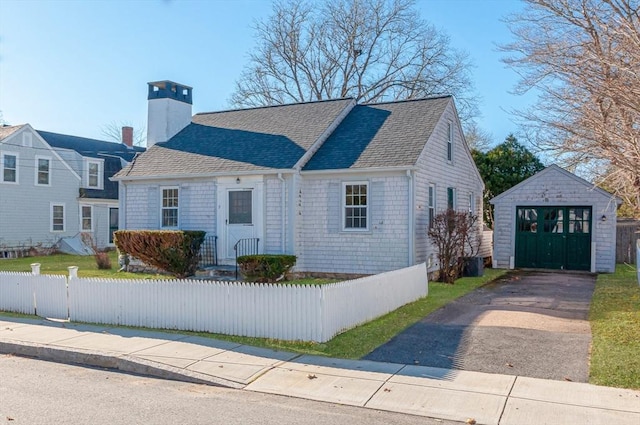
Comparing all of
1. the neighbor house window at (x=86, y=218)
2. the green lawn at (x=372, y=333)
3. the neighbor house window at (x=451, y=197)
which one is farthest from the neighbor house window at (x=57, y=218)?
the green lawn at (x=372, y=333)

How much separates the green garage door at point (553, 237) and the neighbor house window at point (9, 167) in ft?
74.6

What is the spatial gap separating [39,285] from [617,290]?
13637mm

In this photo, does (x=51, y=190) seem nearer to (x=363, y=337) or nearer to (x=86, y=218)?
(x=86, y=218)

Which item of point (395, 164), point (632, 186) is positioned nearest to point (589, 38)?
point (632, 186)

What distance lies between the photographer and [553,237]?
20.0m

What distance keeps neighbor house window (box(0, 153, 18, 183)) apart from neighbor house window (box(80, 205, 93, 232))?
4061mm

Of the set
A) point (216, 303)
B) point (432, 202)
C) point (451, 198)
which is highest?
point (451, 198)

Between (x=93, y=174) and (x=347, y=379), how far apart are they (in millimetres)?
27672

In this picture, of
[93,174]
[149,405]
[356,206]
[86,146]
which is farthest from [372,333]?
[86,146]

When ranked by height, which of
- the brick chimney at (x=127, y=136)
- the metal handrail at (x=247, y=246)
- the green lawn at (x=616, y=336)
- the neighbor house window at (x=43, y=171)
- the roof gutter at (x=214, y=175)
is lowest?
the green lawn at (x=616, y=336)

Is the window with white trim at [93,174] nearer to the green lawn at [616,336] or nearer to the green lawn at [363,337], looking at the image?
the green lawn at [363,337]

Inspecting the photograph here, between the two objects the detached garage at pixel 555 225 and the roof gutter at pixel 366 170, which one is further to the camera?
the detached garage at pixel 555 225

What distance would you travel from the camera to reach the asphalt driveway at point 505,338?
24.7 feet

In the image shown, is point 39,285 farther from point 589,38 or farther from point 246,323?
point 589,38
